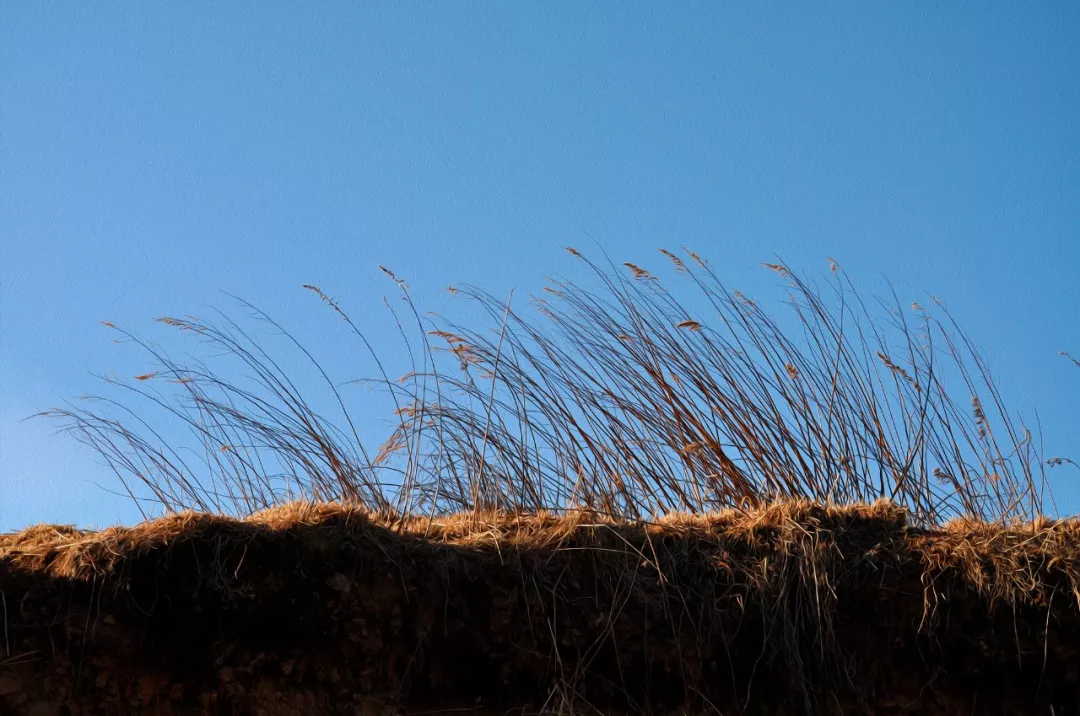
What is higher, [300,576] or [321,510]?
[321,510]

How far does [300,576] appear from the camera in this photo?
7.95 ft

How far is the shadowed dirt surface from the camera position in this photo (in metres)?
2.30

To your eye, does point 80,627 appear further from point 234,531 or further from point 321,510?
point 321,510

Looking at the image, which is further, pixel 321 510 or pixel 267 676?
pixel 321 510

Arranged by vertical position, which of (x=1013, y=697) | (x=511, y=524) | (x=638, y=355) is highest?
(x=638, y=355)

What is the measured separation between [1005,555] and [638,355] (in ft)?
4.05

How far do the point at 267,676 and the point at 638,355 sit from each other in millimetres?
1538

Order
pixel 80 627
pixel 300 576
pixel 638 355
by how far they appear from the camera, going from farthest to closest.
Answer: pixel 638 355
pixel 300 576
pixel 80 627

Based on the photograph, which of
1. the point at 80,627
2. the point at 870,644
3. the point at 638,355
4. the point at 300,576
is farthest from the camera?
the point at 638,355

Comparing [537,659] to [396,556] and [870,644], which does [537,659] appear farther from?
[870,644]

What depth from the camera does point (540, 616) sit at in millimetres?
2520

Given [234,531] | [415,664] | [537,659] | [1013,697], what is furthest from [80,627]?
[1013,697]

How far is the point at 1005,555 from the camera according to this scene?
2758 millimetres

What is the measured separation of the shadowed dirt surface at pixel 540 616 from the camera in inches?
90.4
